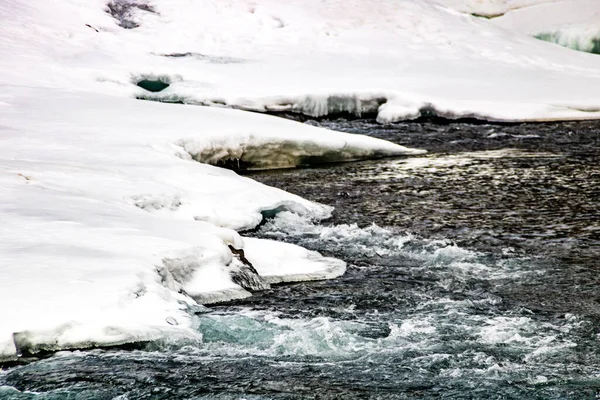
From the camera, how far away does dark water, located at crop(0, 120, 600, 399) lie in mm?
4531

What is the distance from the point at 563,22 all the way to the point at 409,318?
2308cm

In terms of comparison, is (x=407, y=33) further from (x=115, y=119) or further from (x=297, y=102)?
(x=115, y=119)

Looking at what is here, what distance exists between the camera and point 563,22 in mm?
26562

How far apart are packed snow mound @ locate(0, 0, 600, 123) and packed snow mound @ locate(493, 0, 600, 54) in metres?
3.10

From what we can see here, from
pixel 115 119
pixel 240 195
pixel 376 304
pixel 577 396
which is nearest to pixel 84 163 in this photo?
pixel 240 195

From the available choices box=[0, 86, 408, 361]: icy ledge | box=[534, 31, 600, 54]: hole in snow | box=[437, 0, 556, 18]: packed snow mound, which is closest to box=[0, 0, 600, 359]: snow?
box=[0, 86, 408, 361]: icy ledge

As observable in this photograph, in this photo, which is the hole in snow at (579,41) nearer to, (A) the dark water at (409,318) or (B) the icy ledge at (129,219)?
(B) the icy ledge at (129,219)

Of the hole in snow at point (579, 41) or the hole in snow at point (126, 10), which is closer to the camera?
the hole in snow at point (126, 10)

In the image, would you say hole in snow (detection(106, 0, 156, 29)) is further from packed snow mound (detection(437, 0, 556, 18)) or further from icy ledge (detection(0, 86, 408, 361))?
packed snow mound (detection(437, 0, 556, 18))

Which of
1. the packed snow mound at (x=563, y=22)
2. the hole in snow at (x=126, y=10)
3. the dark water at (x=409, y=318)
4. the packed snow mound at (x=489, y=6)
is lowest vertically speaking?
the dark water at (x=409, y=318)

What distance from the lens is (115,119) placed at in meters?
12.5

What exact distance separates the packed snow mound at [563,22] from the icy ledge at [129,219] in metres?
15.2

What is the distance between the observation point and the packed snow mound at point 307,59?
16969 mm

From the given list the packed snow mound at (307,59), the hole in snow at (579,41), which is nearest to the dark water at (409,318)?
the packed snow mound at (307,59)
